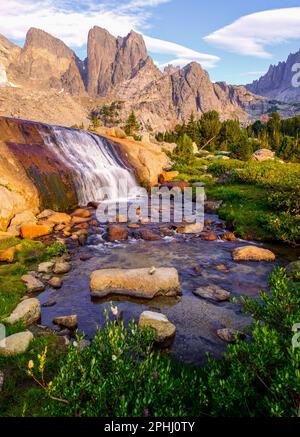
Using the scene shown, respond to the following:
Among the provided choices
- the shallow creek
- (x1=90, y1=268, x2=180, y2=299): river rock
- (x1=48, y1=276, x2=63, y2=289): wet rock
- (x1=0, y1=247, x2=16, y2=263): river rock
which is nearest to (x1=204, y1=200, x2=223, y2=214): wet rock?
the shallow creek

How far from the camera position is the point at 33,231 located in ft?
55.8

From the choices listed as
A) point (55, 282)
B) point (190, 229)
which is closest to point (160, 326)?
point (55, 282)

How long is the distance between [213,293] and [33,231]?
1089 centimetres

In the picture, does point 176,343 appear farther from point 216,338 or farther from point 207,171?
point 207,171

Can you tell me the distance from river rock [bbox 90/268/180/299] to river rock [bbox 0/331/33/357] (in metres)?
3.51

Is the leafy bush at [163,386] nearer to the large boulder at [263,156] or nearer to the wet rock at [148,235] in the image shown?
the wet rock at [148,235]

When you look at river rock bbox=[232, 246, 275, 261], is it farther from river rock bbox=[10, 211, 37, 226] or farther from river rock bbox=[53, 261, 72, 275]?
river rock bbox=[10, 211, 37, 226]

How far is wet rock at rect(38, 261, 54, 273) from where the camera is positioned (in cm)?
Answer: 1303

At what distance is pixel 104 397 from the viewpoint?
14.2ft

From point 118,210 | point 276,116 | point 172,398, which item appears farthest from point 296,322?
point 276,116

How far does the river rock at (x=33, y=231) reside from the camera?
16.8m

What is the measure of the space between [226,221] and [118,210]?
28.0 feet

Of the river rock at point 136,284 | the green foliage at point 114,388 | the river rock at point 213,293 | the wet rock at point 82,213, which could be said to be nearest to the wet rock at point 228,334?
the river rock at point 213,293

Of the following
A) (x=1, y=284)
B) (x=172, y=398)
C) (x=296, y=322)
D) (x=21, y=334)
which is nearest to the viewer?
(x=172, y=398)
